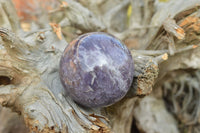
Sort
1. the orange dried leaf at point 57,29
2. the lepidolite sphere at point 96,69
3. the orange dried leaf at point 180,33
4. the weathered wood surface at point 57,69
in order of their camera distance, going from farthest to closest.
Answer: the orange dried leaf at point 57,29
the orange dried leaf at point 180,33
the weathered wood surface at point 57,69
the lepidolite sphere at point 96,69

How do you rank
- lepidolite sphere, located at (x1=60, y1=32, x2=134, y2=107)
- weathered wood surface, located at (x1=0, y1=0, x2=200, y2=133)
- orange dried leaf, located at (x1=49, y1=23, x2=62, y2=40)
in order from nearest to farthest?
lepidolite sphere, located at (x1=60, y1=32, x2=134, y2=107) → weathered wood surface, located at (x1=0, y1=0, x2=200, y2=133) → orange dried leaf, located at (x1=49, y1=23, x2=62, y2=40)

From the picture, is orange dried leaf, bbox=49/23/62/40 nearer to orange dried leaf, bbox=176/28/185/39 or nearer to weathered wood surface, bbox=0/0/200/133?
weathered wood surface, bbox=0/0/200/133

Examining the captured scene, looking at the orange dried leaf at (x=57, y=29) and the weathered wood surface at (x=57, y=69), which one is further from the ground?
the orange dried leaf at (x=57, y=29)

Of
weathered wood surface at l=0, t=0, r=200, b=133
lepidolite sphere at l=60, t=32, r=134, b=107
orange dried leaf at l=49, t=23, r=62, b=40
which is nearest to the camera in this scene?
lepidolite sphere at l=60, t=32, r=134, b=107

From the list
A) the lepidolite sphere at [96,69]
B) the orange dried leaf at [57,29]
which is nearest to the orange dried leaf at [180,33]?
the lepidolite sphere at [96,69]

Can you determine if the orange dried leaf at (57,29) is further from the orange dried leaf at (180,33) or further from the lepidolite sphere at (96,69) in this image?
the orange dried leaf at (180,33)

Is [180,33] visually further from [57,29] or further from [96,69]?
[57,29]

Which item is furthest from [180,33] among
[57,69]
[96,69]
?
[57,69]

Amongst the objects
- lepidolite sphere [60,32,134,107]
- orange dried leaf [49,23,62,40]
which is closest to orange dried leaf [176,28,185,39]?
lepidolite sphere [60,32,134,107]

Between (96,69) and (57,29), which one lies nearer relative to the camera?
(96,69)
